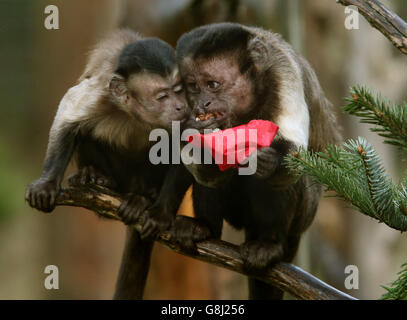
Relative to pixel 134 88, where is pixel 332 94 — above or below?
above

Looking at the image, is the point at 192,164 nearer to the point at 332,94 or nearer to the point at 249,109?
the point at 249,109

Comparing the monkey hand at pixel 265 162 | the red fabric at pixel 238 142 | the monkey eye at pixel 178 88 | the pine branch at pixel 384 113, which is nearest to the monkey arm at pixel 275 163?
the monkey hand at pixel 265 162

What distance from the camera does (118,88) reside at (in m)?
3.86

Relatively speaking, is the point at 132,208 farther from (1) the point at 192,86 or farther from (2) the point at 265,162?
(2) the point at 265,162

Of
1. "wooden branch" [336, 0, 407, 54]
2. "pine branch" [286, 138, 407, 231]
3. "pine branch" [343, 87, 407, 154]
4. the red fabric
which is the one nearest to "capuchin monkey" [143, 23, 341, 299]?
the red fabric

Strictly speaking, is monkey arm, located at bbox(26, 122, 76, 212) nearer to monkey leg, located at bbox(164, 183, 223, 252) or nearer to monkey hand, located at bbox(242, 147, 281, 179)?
monkey leg, located at bbox(164, 183, 223, 252)

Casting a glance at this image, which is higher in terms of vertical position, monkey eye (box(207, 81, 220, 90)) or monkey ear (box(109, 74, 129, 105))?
monkey ear (box(109, 74, 129, 105))

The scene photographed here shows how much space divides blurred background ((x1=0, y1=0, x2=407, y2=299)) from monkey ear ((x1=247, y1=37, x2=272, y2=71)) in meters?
2.19

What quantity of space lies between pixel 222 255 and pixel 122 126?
4.23 ft

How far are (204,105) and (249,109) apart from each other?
0.32m

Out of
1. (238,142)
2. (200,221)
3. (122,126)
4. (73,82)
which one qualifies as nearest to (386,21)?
(238,142)

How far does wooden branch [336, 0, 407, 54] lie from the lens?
228 cm

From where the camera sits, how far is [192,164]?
11.0 ft
